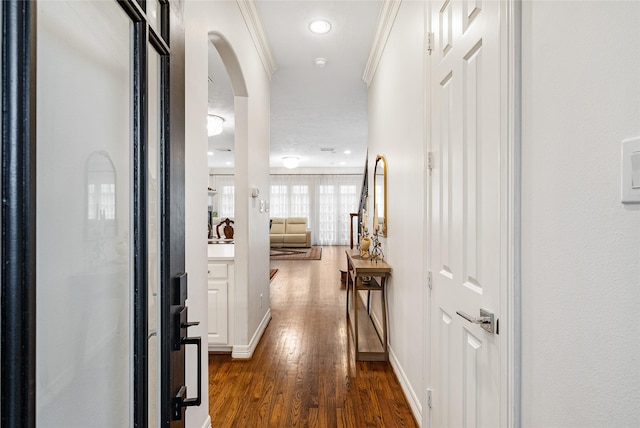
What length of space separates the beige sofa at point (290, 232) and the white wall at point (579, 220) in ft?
32.7

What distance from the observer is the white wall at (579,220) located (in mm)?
662

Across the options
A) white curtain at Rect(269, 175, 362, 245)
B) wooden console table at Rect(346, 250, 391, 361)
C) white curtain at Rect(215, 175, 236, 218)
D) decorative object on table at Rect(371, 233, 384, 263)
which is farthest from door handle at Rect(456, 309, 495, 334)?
white curtain at Rect(215, 175, 236, 218)

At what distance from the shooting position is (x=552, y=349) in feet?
2.88

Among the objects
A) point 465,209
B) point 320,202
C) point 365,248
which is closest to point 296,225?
point 320,202

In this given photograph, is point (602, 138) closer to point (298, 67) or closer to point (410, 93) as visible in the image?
point (410, 93)

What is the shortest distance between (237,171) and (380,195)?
1306 mm

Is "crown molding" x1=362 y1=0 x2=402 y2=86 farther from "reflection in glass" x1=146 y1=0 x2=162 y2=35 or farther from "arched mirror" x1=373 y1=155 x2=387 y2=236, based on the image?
"reflection in glass" x1=146 y1=0 x2=162 y2=35

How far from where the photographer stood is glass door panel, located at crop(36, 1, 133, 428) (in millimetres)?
488

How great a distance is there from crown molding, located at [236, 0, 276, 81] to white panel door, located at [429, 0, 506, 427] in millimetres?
1428

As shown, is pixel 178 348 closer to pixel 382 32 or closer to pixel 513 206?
pixel 513 206

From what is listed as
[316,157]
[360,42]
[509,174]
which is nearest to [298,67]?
[360,42]

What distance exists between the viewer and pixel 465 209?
1305 millimetres

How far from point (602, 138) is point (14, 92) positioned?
38.5 inches

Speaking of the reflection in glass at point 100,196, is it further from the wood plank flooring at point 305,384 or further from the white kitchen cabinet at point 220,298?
the white kitchen cabinet at point 220,298
